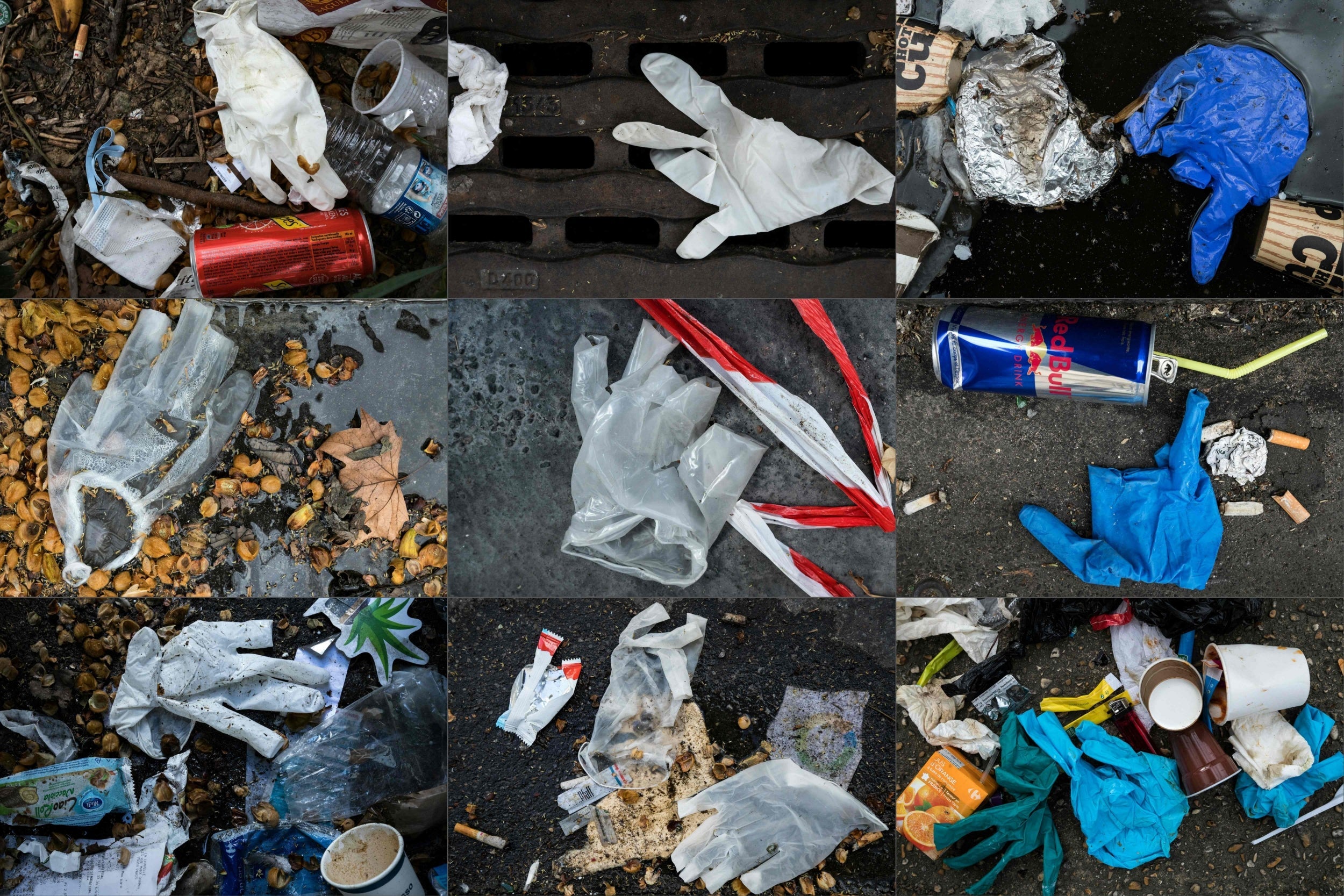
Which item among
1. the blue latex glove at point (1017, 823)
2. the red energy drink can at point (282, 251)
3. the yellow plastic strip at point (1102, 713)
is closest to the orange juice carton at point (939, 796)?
the blue latex glove at point (1017, 823)

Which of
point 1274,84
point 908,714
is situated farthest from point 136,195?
point 1274,84

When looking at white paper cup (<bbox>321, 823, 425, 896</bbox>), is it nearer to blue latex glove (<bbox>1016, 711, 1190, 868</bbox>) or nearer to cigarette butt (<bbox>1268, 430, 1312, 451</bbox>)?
blue latex glove (<bbox>1016, 711, 1190, 868</bbox>)

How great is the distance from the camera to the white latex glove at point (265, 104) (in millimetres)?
1900

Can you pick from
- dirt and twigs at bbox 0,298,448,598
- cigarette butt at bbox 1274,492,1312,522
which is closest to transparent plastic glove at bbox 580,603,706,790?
dirt and twigs at bbox 0,298,448,598

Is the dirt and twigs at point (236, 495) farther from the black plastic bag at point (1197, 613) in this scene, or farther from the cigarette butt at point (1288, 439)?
the cigarette butt at point (1288, 439)

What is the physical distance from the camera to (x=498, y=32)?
2.01 meters

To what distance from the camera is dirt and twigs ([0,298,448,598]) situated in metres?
1.99

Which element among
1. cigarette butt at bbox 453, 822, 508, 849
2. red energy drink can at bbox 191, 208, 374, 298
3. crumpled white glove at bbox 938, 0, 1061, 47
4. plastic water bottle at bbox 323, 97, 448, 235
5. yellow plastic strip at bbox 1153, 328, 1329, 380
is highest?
crumpled white glove at bbox 938, 0, 1061, 47

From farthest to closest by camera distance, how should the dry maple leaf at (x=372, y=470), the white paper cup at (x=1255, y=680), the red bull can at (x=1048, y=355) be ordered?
1. the dry maple leaf at (x=372, y=470)
2. the white paper cup at (x=1255, y=680)
3. the red bull can at (x=1048, y=355)

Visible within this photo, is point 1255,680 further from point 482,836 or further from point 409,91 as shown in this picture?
point 409,91

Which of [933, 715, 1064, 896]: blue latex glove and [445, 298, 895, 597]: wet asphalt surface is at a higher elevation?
[445, 298, 895, 597]: wet asphalt surface

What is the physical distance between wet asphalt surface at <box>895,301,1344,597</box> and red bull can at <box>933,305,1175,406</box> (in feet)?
0.28

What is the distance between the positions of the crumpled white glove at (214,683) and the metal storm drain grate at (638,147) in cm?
103

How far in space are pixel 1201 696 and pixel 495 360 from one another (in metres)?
1.85
